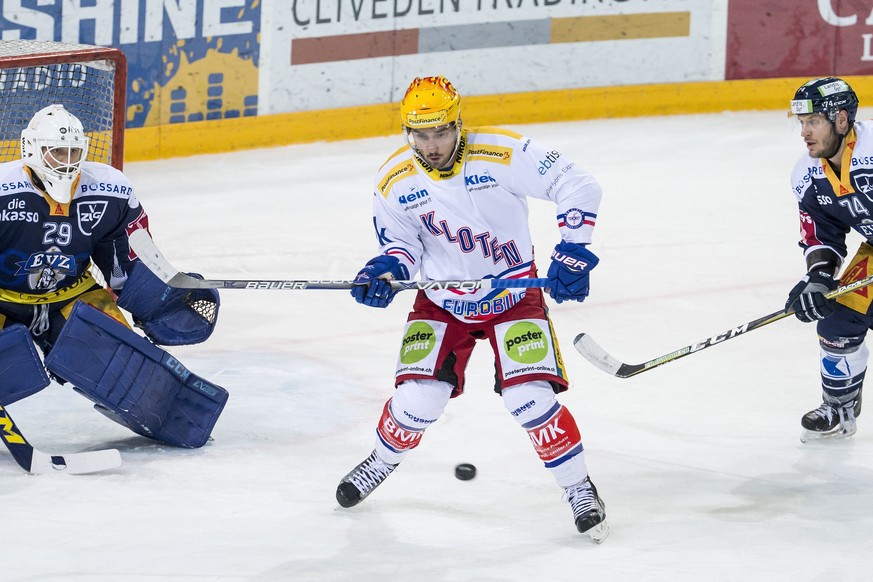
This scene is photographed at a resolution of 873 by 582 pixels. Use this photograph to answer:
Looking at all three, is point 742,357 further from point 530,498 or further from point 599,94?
point 599,94

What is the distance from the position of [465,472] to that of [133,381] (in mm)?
977

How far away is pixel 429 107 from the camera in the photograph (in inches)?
133

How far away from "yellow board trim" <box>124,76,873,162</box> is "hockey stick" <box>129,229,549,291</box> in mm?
3924

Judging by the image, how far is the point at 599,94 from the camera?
28.0ft

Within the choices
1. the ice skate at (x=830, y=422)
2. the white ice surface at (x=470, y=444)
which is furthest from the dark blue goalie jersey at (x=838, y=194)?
the white ice surface at (x=470, y=444)

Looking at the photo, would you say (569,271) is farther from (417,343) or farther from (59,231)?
(59,231)

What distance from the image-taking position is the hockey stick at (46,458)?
377 centimetres

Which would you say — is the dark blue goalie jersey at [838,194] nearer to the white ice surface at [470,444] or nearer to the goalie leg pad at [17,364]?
the white ice surface at [470,444]

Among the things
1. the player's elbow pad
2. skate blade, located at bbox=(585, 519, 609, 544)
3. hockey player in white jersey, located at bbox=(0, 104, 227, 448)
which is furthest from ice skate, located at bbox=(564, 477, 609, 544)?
the player's elbow pad

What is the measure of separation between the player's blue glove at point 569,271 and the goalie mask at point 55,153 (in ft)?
4.73

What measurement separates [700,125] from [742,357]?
3.54 m

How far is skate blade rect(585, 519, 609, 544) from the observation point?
3.36 metres

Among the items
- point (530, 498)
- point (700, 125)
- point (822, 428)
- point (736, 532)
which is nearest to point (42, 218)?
point (530, 498)

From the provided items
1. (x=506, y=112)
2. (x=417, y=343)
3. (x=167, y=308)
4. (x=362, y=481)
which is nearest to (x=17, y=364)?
(x=167, y=308)
